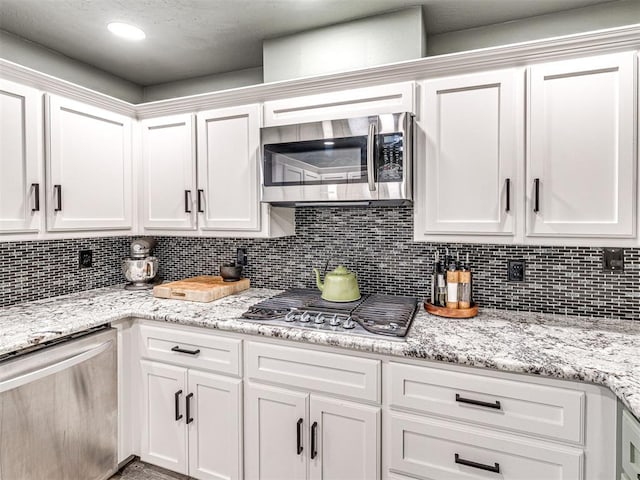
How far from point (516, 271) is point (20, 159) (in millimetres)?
2512

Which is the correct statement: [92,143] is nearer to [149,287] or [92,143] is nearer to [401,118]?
[149,287]

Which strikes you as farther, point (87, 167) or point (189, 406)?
point (87, 167)

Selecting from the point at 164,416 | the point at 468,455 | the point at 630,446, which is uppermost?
the point at 630,446

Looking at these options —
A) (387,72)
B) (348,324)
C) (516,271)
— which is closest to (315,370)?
(348,324)

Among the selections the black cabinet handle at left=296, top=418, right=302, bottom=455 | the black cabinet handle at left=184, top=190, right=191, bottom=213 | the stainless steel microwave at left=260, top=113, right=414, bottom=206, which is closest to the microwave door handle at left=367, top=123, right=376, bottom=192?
the stainless steel microwave at left=260, top=113, right=414, bottom=206

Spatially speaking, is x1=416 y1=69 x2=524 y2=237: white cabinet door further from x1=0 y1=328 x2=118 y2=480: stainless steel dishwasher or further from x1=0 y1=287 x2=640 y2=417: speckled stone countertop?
x1=0 y1=328 x2=118 y2=480: stainless steel dishwasher

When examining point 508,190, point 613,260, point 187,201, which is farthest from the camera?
point 187,201

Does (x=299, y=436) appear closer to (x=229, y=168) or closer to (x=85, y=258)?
(x=229, y=168)

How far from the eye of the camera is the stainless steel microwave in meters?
1.63

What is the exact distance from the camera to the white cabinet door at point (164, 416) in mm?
1804

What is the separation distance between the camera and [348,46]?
6.46ft

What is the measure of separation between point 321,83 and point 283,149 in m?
0.39

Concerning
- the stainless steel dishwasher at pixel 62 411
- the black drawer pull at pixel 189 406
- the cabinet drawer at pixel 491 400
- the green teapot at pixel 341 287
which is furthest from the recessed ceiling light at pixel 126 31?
the cabinet drawer at pixel 491 400

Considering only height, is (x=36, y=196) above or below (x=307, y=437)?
above
